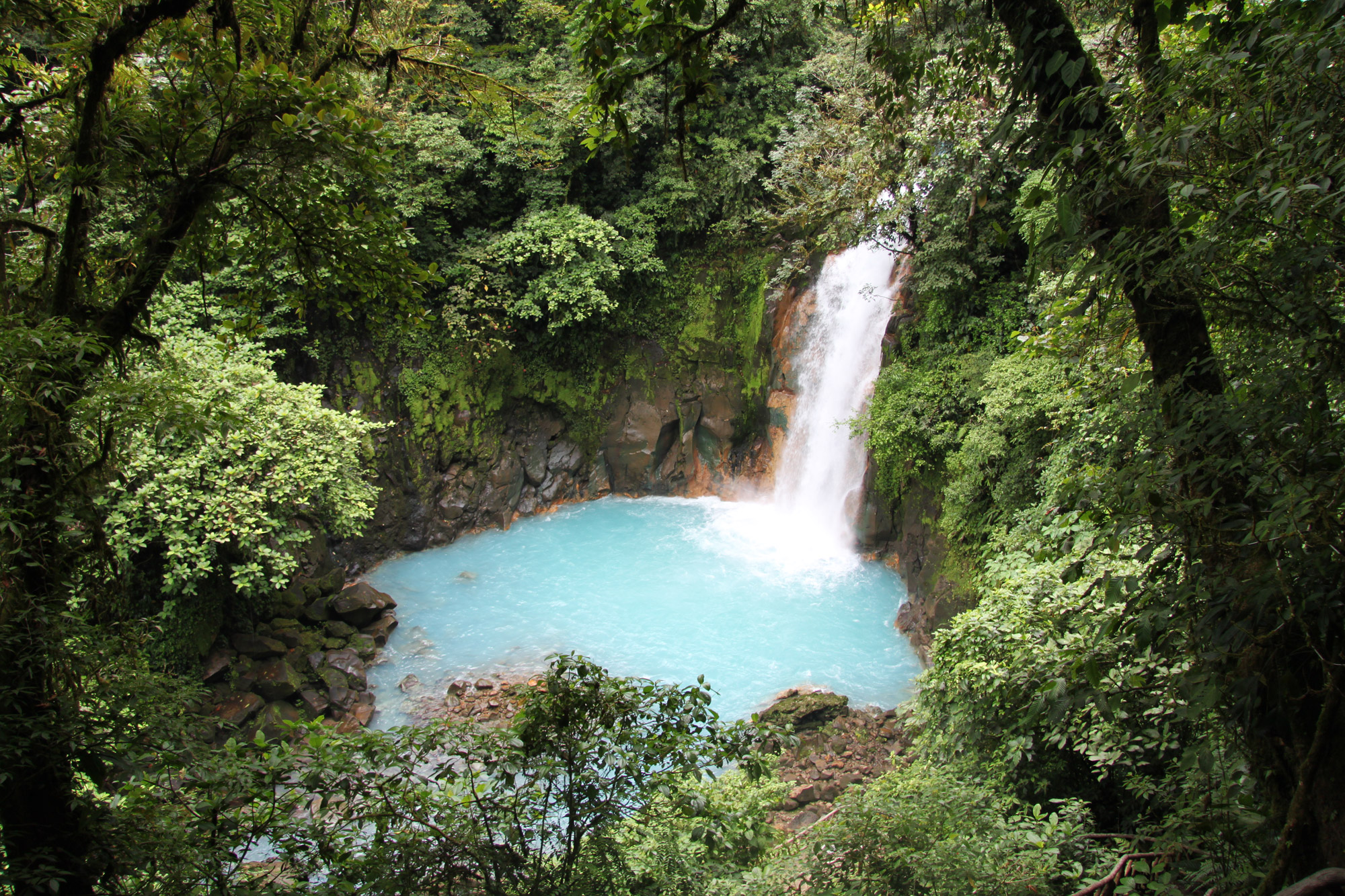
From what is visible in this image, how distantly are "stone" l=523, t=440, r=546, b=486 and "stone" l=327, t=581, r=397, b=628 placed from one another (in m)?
4.51

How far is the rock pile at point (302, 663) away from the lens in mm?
7727

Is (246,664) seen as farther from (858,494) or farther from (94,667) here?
(858,494)

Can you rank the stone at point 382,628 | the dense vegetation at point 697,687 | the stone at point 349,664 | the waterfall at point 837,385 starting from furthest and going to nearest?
1. the waterfall at point 837,385
2. the stone at point 382,628
3. the stone at point 349,664
4. the dense vegetation at point 697,687

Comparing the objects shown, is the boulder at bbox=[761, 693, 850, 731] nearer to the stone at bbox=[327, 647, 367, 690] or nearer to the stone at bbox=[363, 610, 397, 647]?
the stone at bbox=[327, 647, 367, 690]

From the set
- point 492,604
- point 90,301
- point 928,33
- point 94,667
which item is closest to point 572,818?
point 94,667

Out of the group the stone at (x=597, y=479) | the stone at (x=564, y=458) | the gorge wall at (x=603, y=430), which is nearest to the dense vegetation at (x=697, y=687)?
the gorge wall at (x=603, y=430)

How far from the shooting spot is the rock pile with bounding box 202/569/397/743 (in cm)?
773

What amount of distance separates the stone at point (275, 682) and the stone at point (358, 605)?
5.03ft

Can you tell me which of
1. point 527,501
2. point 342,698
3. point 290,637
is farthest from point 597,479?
point 342,698

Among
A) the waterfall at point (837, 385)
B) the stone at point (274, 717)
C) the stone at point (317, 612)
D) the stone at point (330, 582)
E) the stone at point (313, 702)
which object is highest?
the waterfall at point (837, 385)

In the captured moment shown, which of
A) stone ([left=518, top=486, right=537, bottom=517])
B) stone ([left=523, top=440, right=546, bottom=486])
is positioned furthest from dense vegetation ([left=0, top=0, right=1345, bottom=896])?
stone ([left=523, top=440, right=546, bottom=486])

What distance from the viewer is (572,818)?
3.12m

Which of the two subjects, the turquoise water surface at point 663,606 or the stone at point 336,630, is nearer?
the turquoise water surface at point 663,606

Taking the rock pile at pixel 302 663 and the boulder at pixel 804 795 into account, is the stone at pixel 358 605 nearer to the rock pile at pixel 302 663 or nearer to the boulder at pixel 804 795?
the rock pile at pixel 302 663
